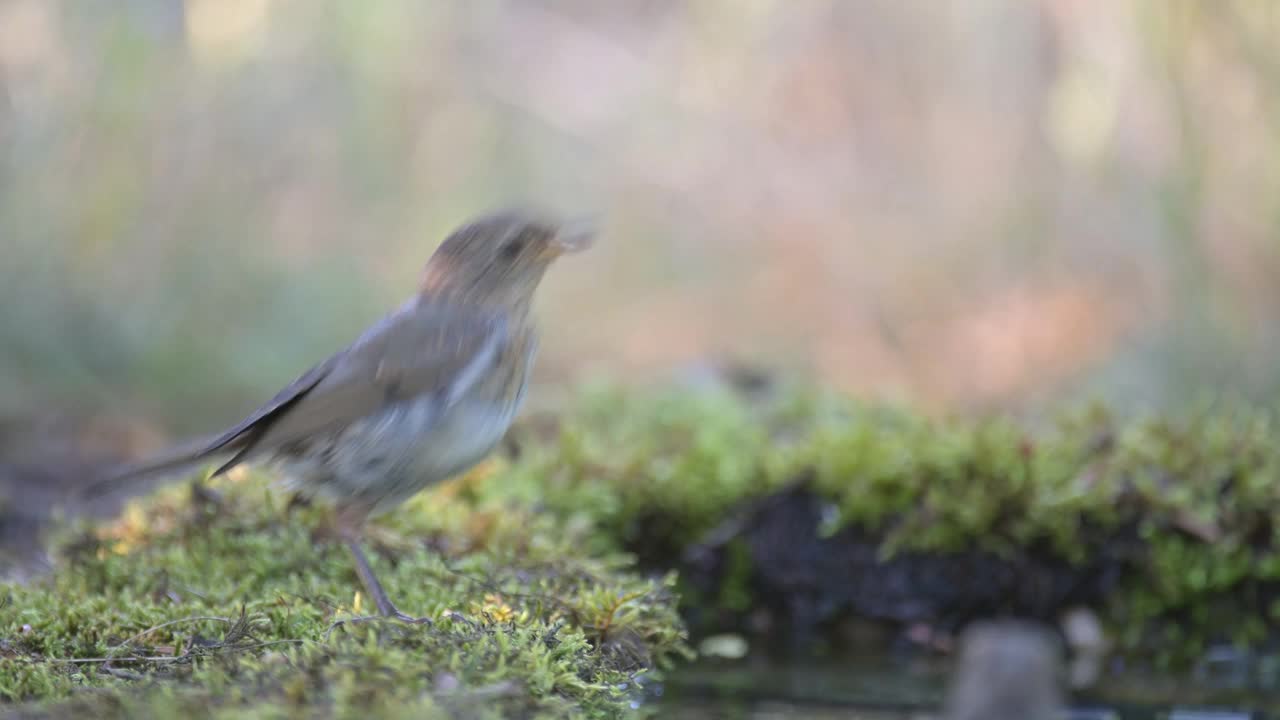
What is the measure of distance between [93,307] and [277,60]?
255 cm

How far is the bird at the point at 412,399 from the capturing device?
278 centimetres

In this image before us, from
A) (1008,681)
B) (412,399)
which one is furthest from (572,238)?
(1008,681)

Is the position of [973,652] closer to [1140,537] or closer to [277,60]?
[1140,537]

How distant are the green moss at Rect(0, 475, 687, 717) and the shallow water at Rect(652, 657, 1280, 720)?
0.46 metres

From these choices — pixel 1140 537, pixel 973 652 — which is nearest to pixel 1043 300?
pixel 1140 537

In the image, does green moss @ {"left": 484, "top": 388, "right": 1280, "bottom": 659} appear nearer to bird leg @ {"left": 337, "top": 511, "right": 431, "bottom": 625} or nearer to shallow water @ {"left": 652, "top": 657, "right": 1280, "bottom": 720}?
shallow water @ {"left": 652, "top": 657, "right": 1280, "bottom": 720}

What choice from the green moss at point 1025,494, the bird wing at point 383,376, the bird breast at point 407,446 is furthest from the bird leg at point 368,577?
the green moss at point 1025,494

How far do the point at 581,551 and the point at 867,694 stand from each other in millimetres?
849

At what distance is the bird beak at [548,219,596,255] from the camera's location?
305 cm

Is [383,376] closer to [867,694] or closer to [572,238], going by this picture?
[572,238]

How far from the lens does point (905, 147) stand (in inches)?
412

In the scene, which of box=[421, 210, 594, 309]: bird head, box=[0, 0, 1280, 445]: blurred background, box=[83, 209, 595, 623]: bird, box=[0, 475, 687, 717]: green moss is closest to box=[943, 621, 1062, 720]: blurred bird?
box=[0, 475, 687, 717]: green moss

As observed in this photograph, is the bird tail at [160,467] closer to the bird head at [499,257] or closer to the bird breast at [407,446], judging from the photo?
the bird breast at [407,446]

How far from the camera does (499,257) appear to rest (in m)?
3.00
